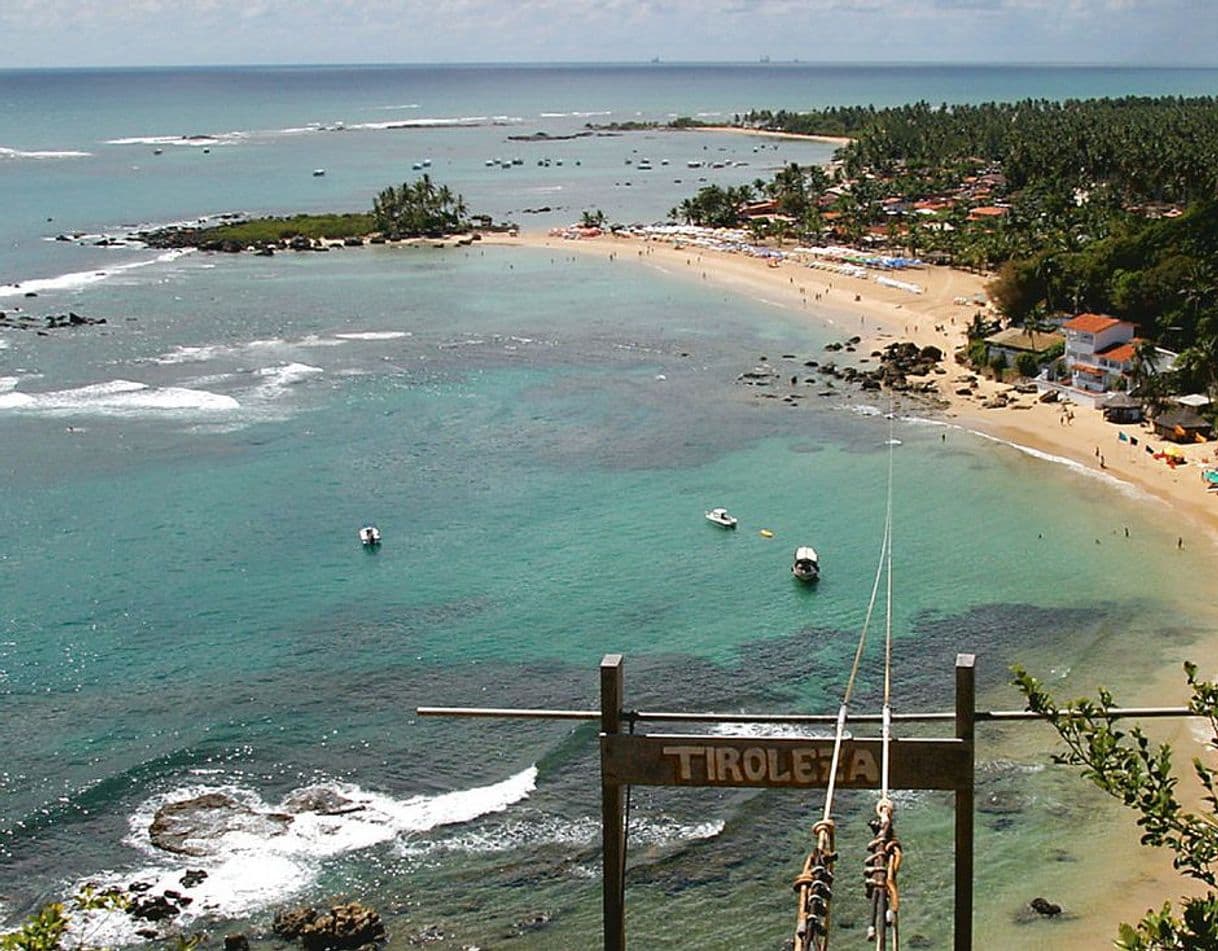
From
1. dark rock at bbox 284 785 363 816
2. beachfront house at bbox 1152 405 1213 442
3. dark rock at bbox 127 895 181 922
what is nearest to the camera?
dark rock at bbox 127 895 181 922

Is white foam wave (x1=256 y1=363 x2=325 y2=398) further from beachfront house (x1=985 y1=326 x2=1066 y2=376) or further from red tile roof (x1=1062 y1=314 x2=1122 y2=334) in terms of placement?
red tile roof (x1=1062 y1=314 x2=1122 y2=334)

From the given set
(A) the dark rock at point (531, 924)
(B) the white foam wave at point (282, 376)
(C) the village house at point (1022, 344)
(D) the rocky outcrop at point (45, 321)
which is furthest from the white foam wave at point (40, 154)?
(A) the dark rock at point (531, 924)

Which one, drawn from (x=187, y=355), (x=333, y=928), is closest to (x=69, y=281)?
(x=187, y=355)

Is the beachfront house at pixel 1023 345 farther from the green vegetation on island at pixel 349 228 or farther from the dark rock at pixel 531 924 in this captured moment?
the green vegetation on island at pixel 349 228

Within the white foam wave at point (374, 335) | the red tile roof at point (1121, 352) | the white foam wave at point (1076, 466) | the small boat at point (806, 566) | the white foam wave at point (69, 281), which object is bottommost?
the small boat at point (806, 566)

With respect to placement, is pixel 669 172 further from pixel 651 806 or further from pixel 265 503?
pixel 651 806

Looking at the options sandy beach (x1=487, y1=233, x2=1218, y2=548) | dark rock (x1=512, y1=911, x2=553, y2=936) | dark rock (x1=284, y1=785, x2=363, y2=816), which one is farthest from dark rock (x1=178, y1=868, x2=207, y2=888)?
sandy beach (x1=487, y1=233, x2=1218, y2=548)
